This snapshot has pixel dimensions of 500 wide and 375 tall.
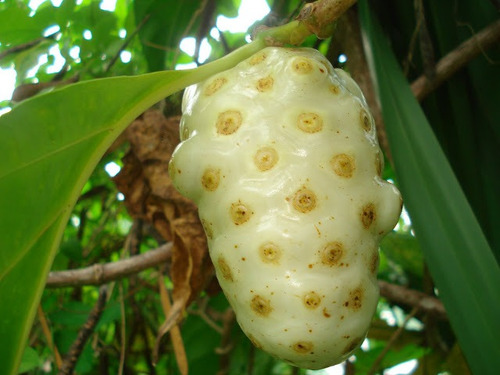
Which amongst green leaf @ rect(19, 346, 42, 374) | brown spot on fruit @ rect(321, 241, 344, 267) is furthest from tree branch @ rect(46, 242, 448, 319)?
brown spot on fruit @ rect(321, 241, 344, 267)

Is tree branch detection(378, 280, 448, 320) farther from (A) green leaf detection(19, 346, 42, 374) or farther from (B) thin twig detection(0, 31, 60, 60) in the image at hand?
(B) thin twig detection(0, 31, 60, 60)

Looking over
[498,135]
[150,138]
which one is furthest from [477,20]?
[150,138]

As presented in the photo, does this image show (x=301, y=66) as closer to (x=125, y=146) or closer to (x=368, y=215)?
(x=368, y=215)

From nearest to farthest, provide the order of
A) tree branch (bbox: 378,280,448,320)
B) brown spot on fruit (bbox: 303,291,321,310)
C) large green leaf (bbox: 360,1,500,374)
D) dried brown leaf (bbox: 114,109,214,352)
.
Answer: brown spot on fruit (bbox: 303,291,321,310) < large green leaf (bbox: 360,1,500,374) < dried brown leaf (bbox: 114,109,214,352) < tree branch (bbox: 378,280,448,320)

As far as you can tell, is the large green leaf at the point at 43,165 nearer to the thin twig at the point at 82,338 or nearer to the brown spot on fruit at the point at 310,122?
the brown spot on fruit at the point at 310,122

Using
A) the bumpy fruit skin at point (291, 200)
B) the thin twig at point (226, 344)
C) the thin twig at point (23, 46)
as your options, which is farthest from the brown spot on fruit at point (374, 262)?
the thin twig at point (23, 46)

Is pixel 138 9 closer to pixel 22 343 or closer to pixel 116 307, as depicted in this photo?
pixel 116 307
